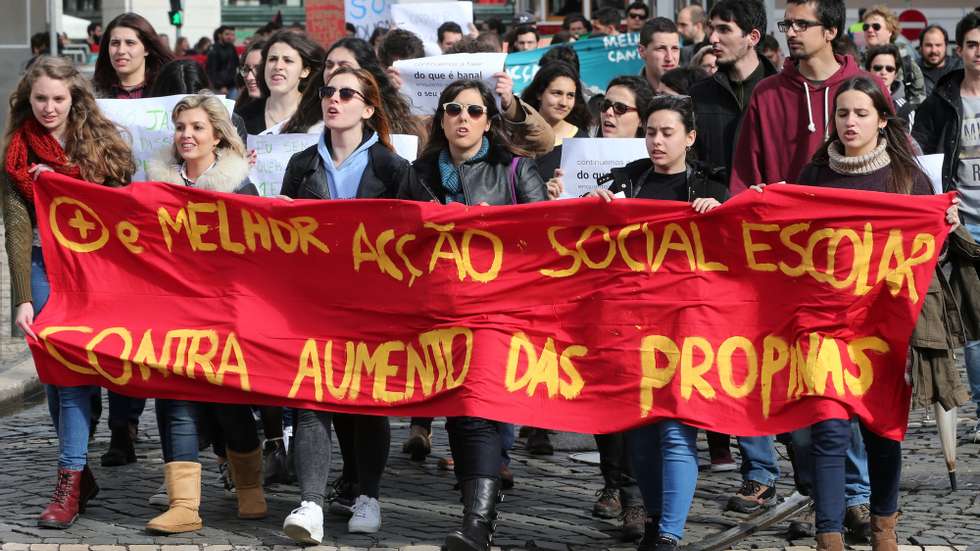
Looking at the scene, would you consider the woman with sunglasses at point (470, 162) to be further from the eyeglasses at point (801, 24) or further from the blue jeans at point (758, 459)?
the eyeglasses at point (801, 24)

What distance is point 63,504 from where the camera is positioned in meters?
7.13

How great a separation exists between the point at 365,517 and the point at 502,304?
1.03 m

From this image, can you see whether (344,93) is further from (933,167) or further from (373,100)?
(933,167)

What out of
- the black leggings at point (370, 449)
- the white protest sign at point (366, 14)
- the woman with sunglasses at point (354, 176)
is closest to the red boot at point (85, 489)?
the woman with sunglasses at point (354, 176)

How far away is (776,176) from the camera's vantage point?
7555 millimetres

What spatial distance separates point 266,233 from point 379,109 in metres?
0.75

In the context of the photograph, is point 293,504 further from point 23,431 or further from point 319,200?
point 23,431

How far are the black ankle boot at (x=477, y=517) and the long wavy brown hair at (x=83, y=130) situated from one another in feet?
7.23

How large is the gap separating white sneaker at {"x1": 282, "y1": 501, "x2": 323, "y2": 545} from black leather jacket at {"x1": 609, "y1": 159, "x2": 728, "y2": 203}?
1.81m

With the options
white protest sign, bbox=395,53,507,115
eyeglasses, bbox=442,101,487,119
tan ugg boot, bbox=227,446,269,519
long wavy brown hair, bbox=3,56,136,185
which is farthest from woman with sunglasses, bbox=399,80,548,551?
white protest sign, bbox=395,53,507,115

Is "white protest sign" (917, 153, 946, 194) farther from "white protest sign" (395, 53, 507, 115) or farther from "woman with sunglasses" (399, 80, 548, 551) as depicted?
"white protest sign" (395, 53, 507, 115)

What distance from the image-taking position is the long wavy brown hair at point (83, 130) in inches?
295

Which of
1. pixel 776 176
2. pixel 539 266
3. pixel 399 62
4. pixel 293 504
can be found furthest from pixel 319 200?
pixel 399 62

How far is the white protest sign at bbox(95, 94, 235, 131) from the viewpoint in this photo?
332 inches
